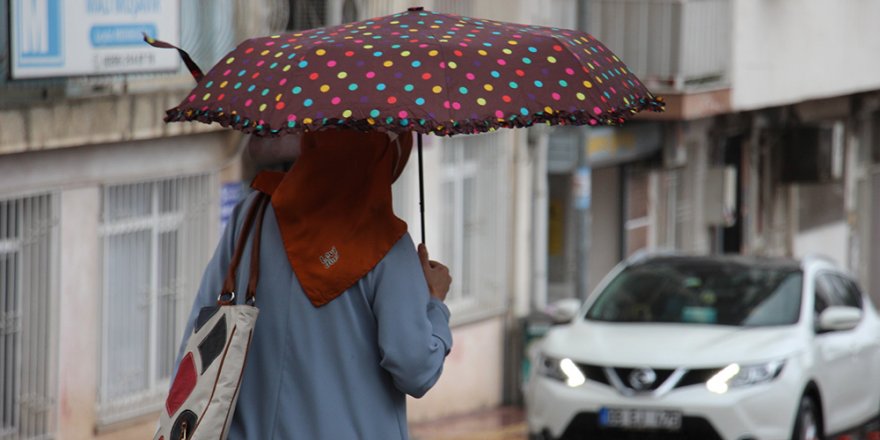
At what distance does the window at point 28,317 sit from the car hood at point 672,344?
3.29m

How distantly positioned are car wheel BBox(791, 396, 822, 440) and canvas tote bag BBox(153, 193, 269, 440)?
23.8ft

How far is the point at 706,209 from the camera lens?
2186 cm

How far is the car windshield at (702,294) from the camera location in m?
11.4

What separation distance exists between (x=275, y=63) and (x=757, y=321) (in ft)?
Result: 24.6

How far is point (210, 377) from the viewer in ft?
12.9

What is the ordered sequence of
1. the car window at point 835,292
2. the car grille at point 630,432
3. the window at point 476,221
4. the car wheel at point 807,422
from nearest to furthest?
the car grille at point 630,432 < the car wheel at point 807,422 < the car window at point 835,292 < the window at point 476,221

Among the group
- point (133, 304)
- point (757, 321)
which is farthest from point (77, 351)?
point (757, 321)

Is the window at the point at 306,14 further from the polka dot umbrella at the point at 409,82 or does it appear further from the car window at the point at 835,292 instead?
the polka dot umbrella at the point at 409,82

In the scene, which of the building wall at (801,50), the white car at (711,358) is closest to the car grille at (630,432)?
the white car at (711,358)

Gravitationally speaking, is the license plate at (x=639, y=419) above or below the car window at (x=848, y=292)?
below

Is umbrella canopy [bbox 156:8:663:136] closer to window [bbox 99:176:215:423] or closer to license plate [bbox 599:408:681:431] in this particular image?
license plate [bbox 599:408:681:431]

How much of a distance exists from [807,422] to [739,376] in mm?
801

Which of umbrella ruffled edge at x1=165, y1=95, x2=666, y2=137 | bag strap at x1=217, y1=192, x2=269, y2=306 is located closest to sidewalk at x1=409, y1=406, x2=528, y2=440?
umbrella ruffled edge at x1=165, y1=95, x2=666, y2=137

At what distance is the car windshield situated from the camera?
11.4m
